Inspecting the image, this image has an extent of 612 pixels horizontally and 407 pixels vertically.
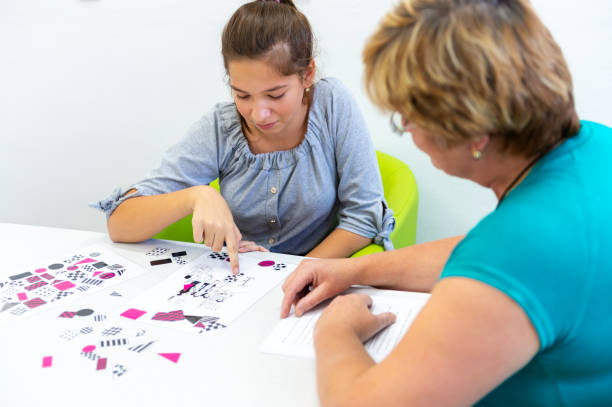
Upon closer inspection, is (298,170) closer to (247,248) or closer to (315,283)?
(247,248)

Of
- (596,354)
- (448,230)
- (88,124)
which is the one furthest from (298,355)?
(88,124)

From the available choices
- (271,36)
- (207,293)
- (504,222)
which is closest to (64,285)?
(207,293)

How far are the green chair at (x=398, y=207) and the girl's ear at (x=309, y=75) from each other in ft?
1.68

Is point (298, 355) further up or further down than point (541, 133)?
further down

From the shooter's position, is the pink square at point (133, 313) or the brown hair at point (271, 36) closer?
the pink square at point (133, 313)

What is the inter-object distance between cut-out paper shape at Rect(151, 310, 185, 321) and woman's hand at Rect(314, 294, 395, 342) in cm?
30

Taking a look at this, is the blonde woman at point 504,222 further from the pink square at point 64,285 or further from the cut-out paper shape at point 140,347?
the pink square at point 64,285

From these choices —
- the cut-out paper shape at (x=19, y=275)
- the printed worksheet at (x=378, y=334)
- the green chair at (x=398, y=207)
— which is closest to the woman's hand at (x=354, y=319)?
the printed worksheet at (x=378, y=334)

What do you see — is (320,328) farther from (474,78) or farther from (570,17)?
(570,17)

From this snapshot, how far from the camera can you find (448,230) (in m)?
2.40

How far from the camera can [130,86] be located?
8.79 ft

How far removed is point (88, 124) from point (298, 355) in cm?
235

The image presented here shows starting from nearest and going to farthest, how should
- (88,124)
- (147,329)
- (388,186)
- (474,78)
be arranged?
(474,78)
(147,329)
(388,186)
(88,124)

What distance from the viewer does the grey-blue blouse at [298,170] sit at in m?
1.52
